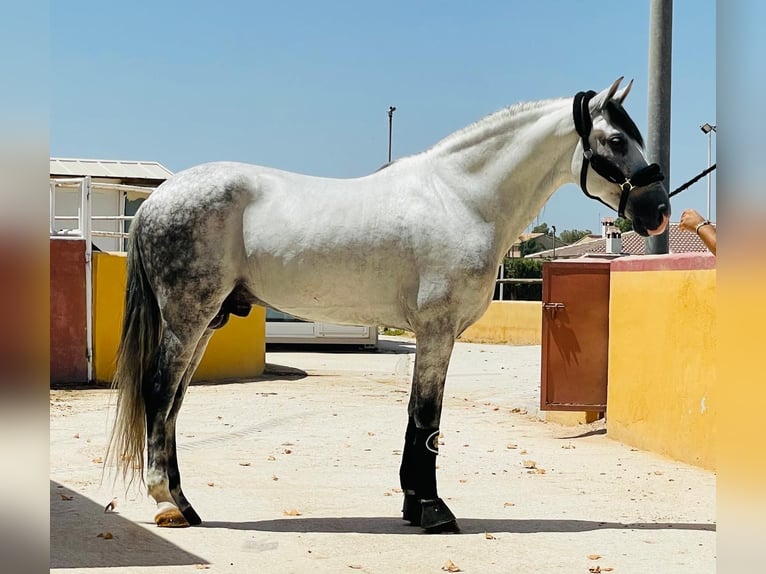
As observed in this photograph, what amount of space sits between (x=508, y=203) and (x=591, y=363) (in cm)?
408

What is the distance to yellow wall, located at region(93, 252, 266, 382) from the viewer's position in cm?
1140

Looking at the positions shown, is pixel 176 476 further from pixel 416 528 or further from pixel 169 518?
pixel 416 528

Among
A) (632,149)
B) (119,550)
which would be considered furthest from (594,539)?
(119,550)

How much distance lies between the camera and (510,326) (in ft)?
71.9

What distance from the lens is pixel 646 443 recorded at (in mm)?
7406

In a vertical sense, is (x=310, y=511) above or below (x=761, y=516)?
below

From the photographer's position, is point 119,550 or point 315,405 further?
point 315,405

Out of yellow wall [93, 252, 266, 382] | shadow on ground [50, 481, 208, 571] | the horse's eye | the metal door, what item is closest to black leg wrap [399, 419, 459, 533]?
shadow on ground [50, 481, 208, 571]

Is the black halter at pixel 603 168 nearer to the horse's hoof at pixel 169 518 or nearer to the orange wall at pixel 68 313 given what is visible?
the horse's hoof at pixel 169 518

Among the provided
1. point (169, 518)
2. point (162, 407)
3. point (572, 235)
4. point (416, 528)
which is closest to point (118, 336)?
point (162, 407)

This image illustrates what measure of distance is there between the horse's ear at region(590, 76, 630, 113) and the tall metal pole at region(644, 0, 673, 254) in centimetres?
287

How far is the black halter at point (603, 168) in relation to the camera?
4.60m

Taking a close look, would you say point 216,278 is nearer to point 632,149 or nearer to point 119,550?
point 119,550

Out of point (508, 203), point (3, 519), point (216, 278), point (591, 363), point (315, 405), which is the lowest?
point (315, 405)
